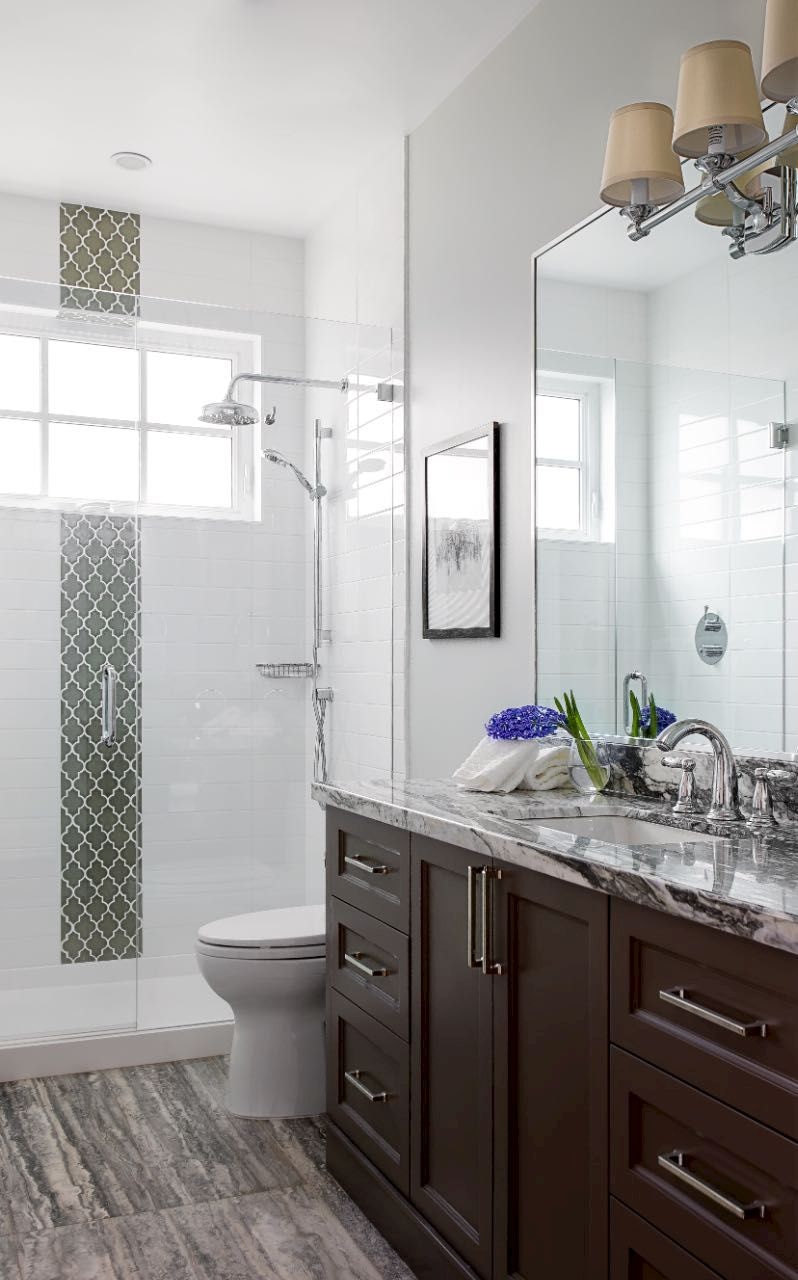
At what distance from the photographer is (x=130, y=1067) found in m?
3.27

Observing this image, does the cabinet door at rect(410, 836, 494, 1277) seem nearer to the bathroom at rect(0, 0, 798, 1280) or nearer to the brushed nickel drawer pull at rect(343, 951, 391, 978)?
the bathroom at rect(0, 0, 798, 1280)

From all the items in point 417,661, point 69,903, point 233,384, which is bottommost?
point 69,903

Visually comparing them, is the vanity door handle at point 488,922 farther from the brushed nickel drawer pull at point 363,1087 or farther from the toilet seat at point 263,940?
the toilet seat at point 263,940

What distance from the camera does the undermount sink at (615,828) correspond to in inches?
77.8

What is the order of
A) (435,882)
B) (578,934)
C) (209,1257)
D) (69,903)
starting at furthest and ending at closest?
(69,903) → (209,1257) → (435,882) → (578,934)

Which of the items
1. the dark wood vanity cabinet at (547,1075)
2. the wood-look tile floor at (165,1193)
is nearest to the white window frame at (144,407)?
the dark wood vanity cabinet at (547,1075)

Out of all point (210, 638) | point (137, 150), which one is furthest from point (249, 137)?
point (210, 638)

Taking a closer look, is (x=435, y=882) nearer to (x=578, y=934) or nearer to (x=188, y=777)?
(x=578, y=934)

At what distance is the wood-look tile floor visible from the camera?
2.16 m

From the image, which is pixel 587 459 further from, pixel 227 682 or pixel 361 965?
pixel 227 682

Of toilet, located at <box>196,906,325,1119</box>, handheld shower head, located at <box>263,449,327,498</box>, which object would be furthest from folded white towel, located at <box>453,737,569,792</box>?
handheld shower head, located at <box>263,449,327,498</box>

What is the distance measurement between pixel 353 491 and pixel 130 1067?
1856mm

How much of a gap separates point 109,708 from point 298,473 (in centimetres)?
93

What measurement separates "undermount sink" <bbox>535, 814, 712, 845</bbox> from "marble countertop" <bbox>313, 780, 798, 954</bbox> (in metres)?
0.02
